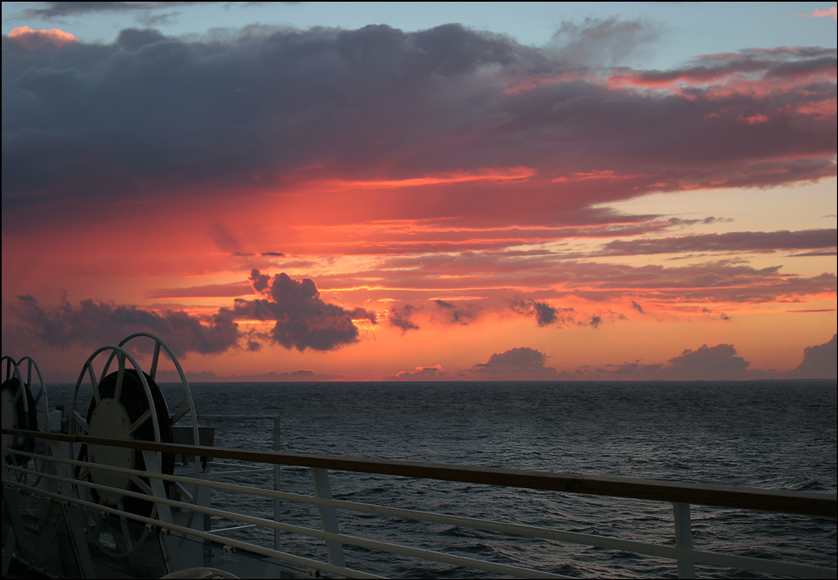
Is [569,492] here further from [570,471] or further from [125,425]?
[570,471]

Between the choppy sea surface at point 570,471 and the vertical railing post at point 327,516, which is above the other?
the vertical railing post at point 327,516

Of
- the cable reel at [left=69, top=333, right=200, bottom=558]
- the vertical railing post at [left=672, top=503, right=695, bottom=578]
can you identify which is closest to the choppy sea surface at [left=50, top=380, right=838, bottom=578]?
the vertical railing post at [left=672, top=503, right=695, bottom=578]

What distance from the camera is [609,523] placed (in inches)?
969

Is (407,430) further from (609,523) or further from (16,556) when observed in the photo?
(16,556)

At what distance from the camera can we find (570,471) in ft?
145

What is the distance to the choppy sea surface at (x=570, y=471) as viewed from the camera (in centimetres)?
2008

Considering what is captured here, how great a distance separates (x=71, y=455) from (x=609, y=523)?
21685 millimetres

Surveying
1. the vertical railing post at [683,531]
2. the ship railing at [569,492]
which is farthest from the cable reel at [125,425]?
the vertical railing post at [683,531]

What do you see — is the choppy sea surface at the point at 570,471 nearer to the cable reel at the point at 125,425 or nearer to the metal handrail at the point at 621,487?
the metal handrail at the point at 621,487

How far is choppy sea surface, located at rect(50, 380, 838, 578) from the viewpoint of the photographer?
20077mm

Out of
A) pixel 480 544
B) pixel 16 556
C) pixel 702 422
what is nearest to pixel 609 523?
pixel 480 544

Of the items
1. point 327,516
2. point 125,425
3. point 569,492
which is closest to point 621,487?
point 569,492

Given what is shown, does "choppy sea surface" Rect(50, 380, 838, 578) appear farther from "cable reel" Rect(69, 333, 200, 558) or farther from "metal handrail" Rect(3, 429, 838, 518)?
"cable reel" Rect(69, 333, 200, 558)

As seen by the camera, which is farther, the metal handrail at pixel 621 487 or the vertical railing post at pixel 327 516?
the vertical railing post at pixel 327 516
